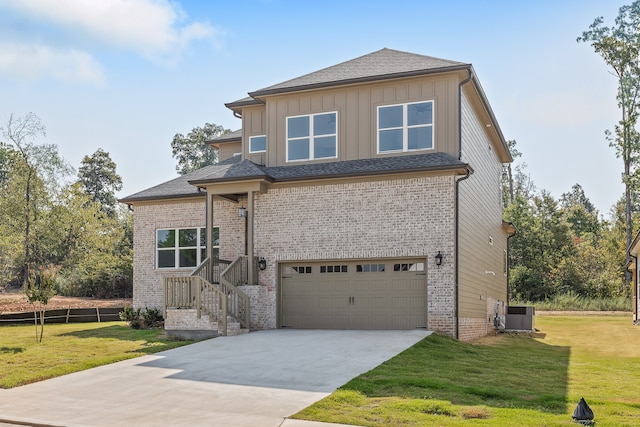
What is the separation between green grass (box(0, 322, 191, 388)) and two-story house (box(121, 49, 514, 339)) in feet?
5.25

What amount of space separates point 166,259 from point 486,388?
1492cm

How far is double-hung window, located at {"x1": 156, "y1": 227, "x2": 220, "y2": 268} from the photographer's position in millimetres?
22297

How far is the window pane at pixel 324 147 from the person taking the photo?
2003 centimetres

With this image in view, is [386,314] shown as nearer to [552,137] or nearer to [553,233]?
[553,233]

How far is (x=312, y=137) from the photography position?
2030cm

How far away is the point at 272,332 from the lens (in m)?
18.2

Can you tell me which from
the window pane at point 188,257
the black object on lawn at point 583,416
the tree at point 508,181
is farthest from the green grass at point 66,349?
the tree at point 508,181

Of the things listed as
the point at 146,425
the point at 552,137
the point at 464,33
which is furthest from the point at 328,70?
the point at 552,137

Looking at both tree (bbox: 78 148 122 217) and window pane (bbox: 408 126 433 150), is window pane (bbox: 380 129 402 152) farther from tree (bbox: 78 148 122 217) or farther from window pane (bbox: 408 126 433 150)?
tree (bbox: 78 148 122 217)

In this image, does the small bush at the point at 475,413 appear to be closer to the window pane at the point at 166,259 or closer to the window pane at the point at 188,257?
the window pane at the point at 188,257

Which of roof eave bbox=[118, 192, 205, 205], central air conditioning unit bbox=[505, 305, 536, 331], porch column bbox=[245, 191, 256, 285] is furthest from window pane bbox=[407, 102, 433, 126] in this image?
central air conditioning unit bbox=[505, 305, 536, 331]

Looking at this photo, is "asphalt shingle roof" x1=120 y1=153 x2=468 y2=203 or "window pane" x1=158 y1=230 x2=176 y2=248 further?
"window pane" x1=158 y1=230 x2=176 y2=248

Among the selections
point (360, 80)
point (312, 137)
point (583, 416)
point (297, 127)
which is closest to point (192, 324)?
point (312, 137)

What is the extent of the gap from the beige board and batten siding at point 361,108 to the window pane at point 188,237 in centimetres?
386
